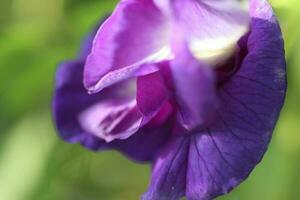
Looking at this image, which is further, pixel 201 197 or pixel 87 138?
pixel 87 138

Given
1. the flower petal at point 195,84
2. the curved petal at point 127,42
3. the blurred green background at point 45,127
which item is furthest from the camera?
the blurred green background at point 45,127

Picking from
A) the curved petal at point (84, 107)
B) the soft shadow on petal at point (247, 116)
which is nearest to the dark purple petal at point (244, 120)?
the soft shadow on petal at point (247, 116)

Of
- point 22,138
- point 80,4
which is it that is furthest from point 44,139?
point 80,4

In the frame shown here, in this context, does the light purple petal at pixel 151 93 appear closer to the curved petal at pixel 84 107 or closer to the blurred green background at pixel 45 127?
the curved petal at pixel 84 107

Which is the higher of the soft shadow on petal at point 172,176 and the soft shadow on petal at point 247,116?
the soft shadow on petal at point 247,116

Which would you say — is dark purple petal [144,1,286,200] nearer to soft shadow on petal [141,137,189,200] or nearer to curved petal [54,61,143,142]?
soft shadow on petal [141,137,189,200]

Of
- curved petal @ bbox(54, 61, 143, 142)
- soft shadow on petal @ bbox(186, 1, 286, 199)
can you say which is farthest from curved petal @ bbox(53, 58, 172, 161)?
soft shadow on petal @ bbox(186, 1, 286, 199)

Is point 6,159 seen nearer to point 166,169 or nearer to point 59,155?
point 59,155
